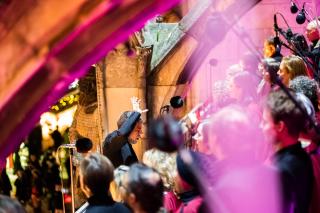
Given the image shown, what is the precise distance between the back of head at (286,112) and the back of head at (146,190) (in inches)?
33.9

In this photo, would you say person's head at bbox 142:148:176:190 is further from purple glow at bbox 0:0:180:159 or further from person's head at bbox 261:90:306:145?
person's head at bbox 261:90:306:145

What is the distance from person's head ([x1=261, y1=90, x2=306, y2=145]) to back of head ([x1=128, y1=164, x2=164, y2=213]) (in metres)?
0.81

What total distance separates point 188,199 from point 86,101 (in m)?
6.11

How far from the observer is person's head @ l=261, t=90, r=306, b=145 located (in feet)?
13.5

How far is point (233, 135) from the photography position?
3902mm

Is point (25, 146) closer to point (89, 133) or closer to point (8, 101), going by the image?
point (89, 133)

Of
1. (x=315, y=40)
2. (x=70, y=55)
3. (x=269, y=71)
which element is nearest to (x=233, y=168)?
(x=269, y=71)

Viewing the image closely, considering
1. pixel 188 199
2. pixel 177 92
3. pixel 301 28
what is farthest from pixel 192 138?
pixel 301 28

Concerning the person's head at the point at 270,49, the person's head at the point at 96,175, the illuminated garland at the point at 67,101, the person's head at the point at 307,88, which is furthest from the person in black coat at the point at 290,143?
the illuminated garland at the point at 67,101

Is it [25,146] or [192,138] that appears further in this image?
[25,146]

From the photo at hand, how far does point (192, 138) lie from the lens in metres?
6.76

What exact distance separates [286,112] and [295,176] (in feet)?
1.33

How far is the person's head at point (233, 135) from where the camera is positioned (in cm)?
390

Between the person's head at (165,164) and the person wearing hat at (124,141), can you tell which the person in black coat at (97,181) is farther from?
the person wearing hat at (124,141)
